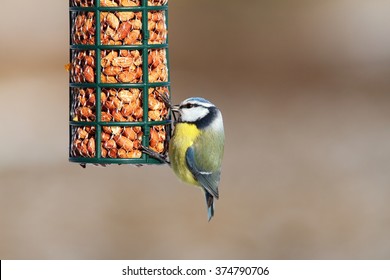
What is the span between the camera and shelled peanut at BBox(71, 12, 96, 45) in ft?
20.4

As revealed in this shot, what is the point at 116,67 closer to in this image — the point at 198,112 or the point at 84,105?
the point at 84,105

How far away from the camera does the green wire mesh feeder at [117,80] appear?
6191 millimetres

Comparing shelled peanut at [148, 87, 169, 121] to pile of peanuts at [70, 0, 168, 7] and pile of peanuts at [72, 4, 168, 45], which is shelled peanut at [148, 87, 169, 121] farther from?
pile of peanuts at [70, 0, 168, 7]

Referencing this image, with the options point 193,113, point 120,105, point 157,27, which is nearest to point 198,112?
point 193,113

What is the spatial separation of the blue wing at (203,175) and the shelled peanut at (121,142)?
0.27 meters

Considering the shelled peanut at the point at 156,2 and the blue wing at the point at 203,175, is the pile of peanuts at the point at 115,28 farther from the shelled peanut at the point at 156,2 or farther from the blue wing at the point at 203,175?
the blue wing at the point at 203,175

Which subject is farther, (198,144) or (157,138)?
(157,138)

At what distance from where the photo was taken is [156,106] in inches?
250

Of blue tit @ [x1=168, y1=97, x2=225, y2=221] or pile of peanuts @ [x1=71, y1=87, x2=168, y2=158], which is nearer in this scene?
blue tit @ [x1=168, y1=97, x2=225, y2=221]

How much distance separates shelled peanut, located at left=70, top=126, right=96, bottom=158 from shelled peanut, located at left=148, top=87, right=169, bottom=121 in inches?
12.3

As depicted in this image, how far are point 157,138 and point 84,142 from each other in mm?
381

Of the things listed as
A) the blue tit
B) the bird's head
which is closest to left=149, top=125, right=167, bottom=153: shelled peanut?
the blue tit

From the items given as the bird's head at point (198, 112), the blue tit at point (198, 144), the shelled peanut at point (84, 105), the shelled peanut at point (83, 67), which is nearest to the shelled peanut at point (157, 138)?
the blue tit at point (198, 144)
